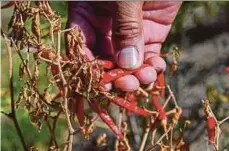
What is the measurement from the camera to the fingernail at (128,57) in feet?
3.72

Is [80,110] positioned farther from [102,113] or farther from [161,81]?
[161,81]

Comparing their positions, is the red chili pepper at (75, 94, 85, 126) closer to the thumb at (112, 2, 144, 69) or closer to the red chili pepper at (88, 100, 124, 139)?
the red chili pepper at (88, 100, 124, 139)

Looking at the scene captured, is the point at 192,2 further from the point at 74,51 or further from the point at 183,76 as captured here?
the point at 74,51

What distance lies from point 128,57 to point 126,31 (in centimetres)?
5

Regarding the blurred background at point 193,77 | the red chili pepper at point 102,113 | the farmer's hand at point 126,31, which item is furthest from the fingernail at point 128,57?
the blurred background at point 193,77

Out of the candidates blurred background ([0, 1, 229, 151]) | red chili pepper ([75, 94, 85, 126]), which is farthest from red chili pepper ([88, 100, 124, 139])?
blurred background ([0, 1, 229, 151])

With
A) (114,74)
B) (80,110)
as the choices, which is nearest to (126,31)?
(114,74)

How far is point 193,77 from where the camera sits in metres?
2.04

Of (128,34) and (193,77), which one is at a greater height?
(128,34)

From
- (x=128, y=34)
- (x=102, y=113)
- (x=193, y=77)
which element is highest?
(x=128, y=34)

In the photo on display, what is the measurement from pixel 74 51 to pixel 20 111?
1.05 meters

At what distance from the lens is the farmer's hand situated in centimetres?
116

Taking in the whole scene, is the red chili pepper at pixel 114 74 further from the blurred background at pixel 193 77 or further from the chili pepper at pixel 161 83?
the blurred background at pixel 193 77

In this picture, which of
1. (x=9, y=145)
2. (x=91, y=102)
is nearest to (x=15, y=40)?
(x=91, y=102)
